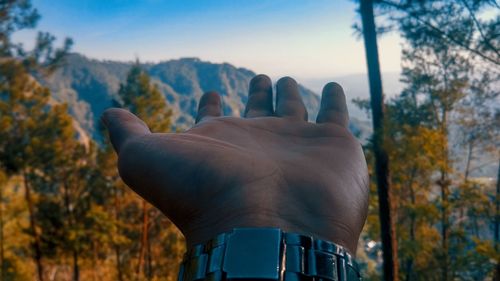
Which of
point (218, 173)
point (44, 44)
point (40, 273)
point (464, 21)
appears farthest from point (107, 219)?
point (218, 173)

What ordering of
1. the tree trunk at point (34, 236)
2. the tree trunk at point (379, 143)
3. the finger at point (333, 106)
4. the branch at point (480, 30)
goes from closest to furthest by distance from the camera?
the finger at point (333, 106), the branch at point (480, 30), the tree trunk at point (379, 143), the tree trunk at point (34, 236)

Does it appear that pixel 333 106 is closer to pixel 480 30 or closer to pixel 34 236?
pixel 480 30

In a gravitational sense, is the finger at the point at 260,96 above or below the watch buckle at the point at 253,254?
above

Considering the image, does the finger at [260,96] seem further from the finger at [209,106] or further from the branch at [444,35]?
the branch at [444,35]

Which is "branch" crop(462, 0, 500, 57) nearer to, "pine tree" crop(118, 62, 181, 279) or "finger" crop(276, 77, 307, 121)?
"finger" crop(276, 77, 307, 121)

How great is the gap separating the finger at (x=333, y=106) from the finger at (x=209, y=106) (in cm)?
66

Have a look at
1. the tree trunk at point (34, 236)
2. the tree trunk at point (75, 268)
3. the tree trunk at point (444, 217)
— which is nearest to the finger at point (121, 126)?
the tree trunk at point (444, 217)

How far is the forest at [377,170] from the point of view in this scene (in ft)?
23.3

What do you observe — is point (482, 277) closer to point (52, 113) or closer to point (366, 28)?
point (366, 28)

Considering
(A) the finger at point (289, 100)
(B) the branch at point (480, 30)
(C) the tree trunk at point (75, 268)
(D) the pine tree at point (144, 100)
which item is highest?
(D) the pine tree at point (144, 100)

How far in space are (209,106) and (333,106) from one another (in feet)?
2.62

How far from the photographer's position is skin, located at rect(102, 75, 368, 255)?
1663 mm

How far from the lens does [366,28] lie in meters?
6.95

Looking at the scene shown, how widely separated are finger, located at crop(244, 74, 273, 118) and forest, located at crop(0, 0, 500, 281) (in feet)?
12.7
